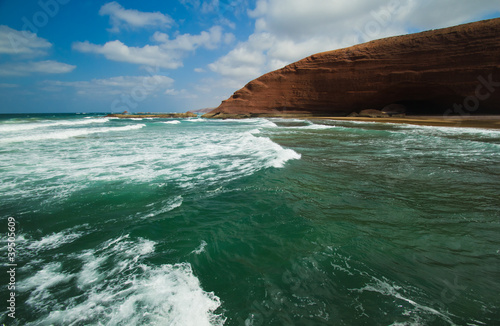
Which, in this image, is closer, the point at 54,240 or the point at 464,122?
the point at 54,240

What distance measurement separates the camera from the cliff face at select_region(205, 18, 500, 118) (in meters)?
36.6

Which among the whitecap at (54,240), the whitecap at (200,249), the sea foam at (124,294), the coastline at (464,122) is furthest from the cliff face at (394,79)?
the whitecap at (54,240)

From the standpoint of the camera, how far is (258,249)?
3410 mm

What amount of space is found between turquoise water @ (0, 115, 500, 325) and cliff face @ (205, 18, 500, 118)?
44.3 m

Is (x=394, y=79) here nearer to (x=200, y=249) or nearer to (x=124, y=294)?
(x=200, y=249)

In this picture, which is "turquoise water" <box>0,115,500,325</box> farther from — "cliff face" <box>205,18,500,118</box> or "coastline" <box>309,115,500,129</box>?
"cliff face" <box>205,18,500,118</box>

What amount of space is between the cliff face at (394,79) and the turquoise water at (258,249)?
145ft

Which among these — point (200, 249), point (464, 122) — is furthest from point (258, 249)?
point (464, 122)

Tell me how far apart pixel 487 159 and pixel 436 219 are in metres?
7.81

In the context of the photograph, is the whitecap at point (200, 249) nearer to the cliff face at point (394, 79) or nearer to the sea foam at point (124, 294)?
the sea foam at point (124, 294)

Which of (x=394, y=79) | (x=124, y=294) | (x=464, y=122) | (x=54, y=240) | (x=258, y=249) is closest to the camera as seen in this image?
(x=124, y=294)

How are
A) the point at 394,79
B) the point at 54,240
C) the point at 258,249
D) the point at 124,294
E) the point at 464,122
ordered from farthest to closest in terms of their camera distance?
1. the point at 394,79
2. the point at 464,122
3. the point at 54,240
4. the point at 258,249
5. the point at 124,294

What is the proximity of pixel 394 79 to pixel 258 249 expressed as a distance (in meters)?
51.2

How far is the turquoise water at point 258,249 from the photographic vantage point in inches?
94.3
